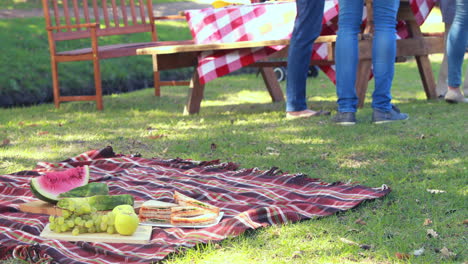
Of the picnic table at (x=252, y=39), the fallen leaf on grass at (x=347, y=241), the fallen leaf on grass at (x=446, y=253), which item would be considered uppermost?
the picnic table at (x=252, y=39)

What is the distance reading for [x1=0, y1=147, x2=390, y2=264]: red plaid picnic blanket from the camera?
2828mm

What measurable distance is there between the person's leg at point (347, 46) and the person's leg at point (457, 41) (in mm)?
1347

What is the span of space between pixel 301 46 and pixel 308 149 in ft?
4.71

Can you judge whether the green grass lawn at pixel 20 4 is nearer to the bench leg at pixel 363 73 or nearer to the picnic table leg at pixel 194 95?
the picnic table leg at pixel 194 95

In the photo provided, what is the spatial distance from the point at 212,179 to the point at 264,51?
2887 mm

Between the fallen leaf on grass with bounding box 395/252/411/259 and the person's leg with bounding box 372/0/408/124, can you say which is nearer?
the fallen leaf on grass with bounding box 395/252/411/259

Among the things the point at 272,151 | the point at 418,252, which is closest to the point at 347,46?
the point at 272,151

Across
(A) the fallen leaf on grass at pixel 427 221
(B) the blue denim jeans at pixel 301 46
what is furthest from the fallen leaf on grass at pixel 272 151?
(A) the fallen leaf on grass at pixel 427 221

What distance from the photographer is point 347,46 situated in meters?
5.70

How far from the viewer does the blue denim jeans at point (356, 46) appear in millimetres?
5664

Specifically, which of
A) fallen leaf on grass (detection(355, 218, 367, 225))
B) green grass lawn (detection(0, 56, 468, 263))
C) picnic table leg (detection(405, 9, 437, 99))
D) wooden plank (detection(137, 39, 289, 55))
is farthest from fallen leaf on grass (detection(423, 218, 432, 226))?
picnic table leg (detection(405, 9, 437, 99))

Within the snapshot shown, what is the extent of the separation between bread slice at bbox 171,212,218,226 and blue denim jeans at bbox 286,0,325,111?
319 centimetres

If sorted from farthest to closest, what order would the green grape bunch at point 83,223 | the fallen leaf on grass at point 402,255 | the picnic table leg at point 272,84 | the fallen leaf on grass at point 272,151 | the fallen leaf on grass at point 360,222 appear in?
the picnic table leg at point 272,84, the fallen leaf on grass at point 272,151, the fallen leaf on grass at point 360,222, the green grape bunch at point 83,223, the fallen leaf on grass at point 402,255

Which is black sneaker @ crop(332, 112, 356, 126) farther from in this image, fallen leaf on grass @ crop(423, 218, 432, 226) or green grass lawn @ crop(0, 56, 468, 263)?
fallen leaf on grass @ crop(423, 218, 432, 226)
